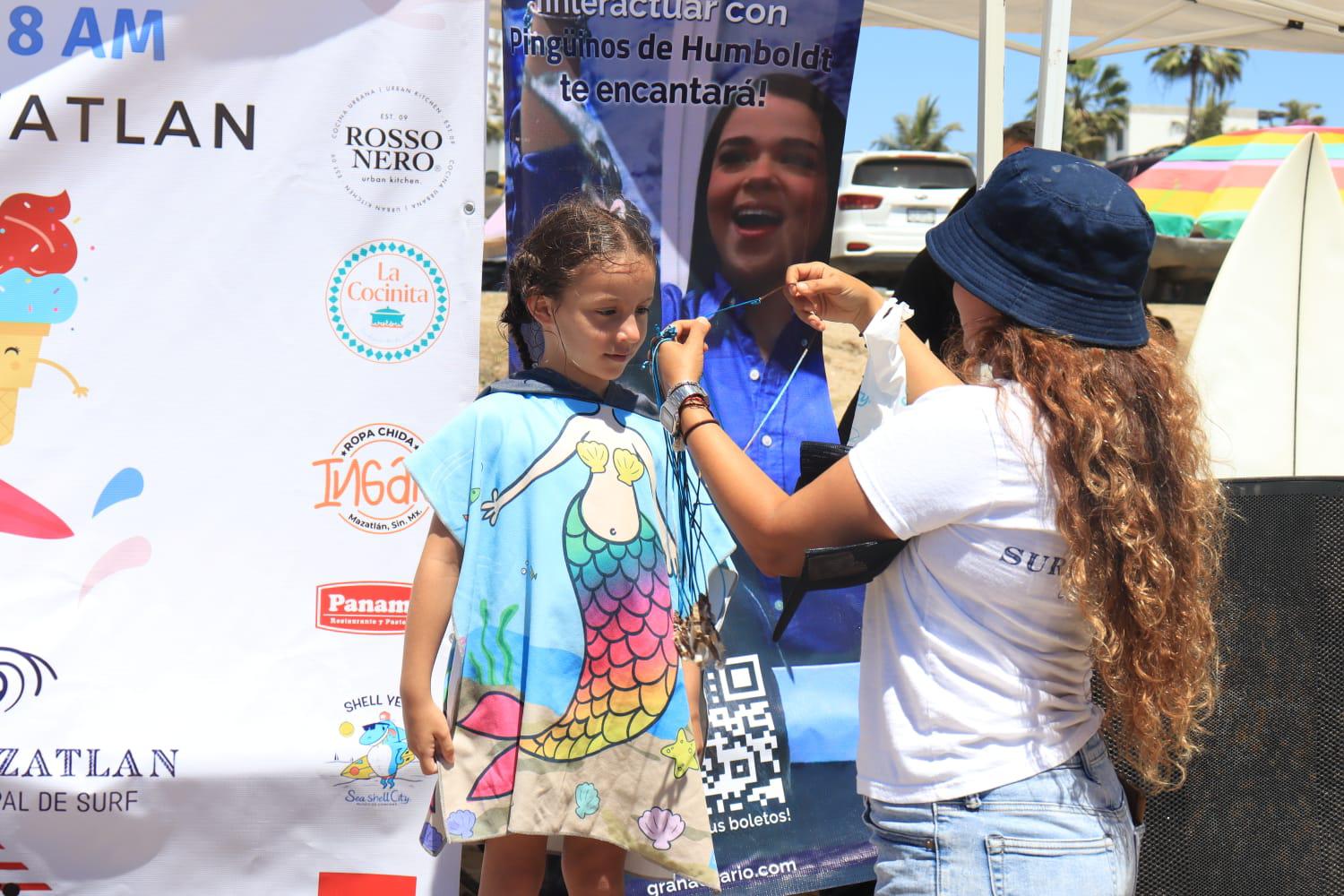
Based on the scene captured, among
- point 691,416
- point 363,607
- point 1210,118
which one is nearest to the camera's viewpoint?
point 691,416

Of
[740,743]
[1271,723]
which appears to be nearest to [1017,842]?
[1271,723]

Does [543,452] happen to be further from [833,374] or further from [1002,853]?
[833,374]

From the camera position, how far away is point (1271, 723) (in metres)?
2.46

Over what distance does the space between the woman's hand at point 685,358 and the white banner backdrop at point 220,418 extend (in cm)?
117

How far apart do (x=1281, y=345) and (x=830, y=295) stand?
5.05 ft

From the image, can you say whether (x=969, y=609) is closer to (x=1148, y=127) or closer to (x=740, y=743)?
(x=740, y=743)

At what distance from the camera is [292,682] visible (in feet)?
9.27

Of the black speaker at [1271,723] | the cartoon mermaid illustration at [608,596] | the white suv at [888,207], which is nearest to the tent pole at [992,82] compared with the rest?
the black speaker at [1271,723]

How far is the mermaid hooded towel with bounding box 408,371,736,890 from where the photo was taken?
2.10 meters

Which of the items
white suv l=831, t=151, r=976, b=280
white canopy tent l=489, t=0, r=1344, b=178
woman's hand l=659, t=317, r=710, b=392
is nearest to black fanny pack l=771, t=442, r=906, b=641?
woman's hand l=659, t=317, r=710, b=392

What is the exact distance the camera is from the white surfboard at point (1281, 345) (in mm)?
2842

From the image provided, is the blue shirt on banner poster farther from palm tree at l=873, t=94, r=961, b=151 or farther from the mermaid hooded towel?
palm tree at l=873, t=94, r=961, b=151

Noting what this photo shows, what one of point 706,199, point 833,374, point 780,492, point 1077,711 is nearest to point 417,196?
point 706,199

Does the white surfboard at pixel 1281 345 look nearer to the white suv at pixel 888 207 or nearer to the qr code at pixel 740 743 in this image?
the qr code at pixel 740 743
